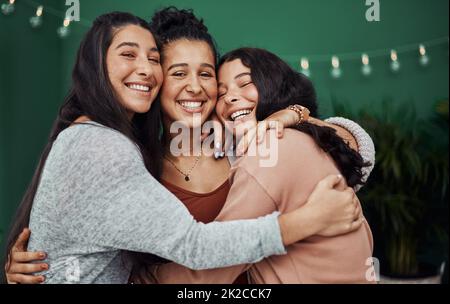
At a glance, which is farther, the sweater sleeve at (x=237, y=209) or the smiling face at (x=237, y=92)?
the smiling face at (x=237, y=92)

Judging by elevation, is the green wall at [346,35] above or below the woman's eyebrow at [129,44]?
above

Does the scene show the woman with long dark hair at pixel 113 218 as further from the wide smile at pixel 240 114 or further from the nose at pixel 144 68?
the wide smile at pixel 240 114

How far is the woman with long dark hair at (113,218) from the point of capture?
798mm

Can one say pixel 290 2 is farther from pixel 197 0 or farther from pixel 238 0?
pixel 197 0

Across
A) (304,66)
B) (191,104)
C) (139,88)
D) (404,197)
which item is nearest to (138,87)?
(139,88)

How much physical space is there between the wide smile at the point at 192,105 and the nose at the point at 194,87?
0.03 meters

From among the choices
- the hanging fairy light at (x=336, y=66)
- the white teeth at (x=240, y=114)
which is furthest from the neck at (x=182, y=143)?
the hanging fairy light at (x=336, y=66)

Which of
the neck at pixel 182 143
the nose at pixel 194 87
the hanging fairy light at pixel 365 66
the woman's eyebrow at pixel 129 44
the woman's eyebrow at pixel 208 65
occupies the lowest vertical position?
the neck at pixel 182 143

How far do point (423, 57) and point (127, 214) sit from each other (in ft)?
8.00

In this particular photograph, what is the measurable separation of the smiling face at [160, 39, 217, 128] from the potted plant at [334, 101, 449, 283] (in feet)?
4.48

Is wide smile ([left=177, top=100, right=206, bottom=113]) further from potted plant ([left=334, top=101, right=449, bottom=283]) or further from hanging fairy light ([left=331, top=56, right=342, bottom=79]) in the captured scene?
hanging fairy light ([left=331, top=56, right=342, bottom=79])

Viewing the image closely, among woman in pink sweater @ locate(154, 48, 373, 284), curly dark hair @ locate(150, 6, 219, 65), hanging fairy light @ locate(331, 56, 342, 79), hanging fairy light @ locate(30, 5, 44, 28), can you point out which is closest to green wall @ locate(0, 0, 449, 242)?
hanging fairy light @ locate(331, 56, 342, 79)

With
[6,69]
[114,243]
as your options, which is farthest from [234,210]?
[6,69]

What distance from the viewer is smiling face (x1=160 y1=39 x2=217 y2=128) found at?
124 centimetres
